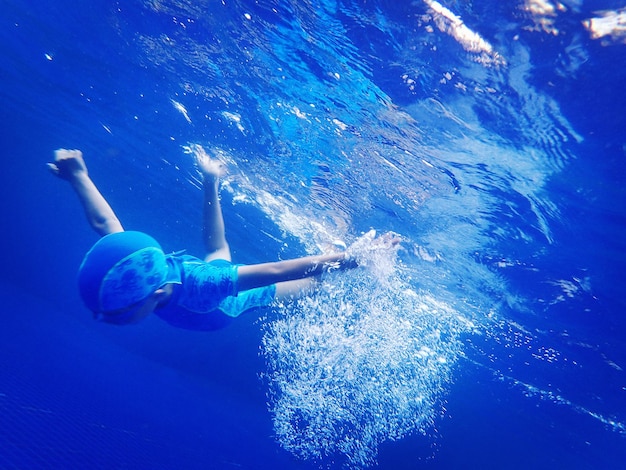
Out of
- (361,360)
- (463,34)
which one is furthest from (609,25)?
(361,360)

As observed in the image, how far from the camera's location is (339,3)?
21.0ft

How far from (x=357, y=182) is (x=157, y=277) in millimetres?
8094

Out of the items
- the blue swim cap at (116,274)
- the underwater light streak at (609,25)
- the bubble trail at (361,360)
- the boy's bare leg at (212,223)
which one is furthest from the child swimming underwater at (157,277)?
the underwater light streak at (609,25)

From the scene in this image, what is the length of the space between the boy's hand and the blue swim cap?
185 cm

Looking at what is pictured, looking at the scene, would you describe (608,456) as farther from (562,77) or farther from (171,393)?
(562,77)

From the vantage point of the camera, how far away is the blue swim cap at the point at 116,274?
14.5 ft

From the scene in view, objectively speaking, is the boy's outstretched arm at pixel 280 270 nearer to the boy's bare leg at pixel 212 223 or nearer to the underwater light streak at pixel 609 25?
the boy's bare leg at pixel 212 223

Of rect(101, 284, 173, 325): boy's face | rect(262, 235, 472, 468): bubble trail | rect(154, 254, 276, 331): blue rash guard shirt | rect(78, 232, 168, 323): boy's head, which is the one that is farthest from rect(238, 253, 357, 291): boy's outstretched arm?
rect(262, 235, 472, 468): bubble trail

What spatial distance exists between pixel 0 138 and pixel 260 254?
80.1 feet

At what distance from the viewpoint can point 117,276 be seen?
443 cm

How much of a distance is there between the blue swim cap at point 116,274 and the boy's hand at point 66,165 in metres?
1.85

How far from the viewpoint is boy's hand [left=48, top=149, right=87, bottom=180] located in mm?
5609

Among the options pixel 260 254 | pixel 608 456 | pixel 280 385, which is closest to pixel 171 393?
pixel 280 385

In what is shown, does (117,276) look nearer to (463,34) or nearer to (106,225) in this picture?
(106,225)
